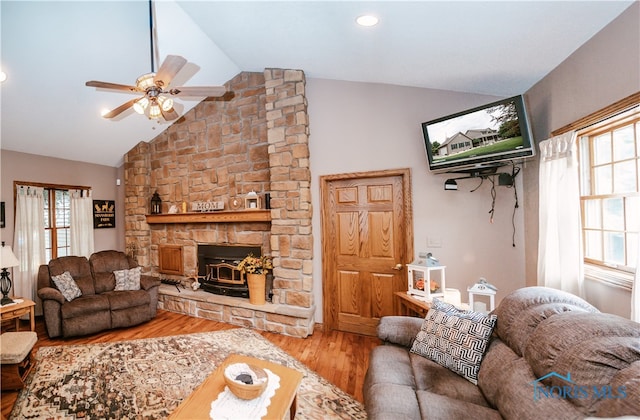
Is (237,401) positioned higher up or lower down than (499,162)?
lower down

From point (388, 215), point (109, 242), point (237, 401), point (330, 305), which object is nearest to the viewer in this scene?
point (237, 401)

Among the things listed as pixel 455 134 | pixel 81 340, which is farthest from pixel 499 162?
pixel 81 340

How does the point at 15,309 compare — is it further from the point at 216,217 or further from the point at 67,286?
the point at 216,217

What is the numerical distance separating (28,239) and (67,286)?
3.77 feet

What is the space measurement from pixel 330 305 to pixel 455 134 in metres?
2.41

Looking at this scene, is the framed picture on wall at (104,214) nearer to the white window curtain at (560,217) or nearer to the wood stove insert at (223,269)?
the wood stove insert at (223,269)

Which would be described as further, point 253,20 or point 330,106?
point 330,106

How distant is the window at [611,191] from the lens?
5.69 ft

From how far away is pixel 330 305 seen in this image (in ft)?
11.4

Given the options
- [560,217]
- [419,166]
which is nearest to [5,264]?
[419,166]

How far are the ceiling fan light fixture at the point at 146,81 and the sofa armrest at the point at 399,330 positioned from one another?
2753mm

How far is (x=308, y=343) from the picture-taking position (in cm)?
318

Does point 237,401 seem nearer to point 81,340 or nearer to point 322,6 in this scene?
point 322,6

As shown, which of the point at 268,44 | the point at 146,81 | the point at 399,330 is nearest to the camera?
the point at 399,330
